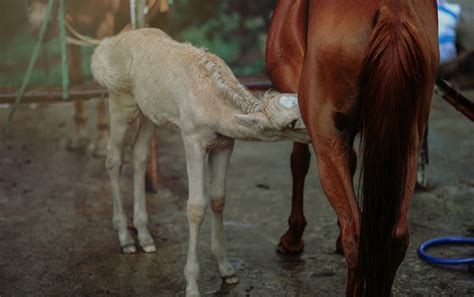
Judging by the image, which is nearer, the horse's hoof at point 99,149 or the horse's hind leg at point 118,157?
the horse's hind leg at point 118,157

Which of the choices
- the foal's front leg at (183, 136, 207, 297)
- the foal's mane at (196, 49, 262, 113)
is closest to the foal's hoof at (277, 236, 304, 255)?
the foal's front leg at (183, 136, 207, 297)

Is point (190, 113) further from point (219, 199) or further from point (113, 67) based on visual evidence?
point (113, 67)

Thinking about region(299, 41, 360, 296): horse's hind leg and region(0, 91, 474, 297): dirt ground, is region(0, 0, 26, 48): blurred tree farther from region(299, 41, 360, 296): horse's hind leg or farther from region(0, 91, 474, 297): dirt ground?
region(299, 41, 360, 296): horse's hind leg

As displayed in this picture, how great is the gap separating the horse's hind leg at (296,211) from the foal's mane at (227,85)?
39.8 inches

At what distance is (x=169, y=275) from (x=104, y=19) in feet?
10.4

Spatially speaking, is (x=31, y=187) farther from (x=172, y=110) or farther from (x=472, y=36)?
(x=472, y=36)

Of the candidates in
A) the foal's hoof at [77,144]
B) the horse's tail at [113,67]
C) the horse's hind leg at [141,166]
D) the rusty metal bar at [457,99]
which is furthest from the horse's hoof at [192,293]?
the foal's hoof at [77,144]

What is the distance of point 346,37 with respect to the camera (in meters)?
3.48

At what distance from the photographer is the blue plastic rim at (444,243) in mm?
4965

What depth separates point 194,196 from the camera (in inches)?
179

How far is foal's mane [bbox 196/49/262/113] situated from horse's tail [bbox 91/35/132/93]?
2.33 feet

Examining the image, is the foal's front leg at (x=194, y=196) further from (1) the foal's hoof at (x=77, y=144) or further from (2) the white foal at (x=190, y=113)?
(1) the foal's hoof at (x=77, y=144)

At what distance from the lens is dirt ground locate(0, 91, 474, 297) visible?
16.0 feet

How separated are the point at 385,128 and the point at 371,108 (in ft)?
0.37
